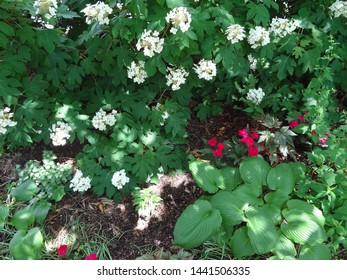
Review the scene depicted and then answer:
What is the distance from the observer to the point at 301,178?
2.61 metres

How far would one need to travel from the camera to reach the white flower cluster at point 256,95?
2973mm

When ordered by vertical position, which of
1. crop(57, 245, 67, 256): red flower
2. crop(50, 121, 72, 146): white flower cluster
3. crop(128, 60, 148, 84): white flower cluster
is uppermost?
crop(128, 60, 148, 84): white flower cluster

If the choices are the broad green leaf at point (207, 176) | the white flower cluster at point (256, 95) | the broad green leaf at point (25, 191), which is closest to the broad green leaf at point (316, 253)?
the broad green leaf at point (207, 176)

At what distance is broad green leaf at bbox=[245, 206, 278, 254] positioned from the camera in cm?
225

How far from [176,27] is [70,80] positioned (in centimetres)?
89

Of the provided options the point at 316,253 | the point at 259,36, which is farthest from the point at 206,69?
the point at 316,253

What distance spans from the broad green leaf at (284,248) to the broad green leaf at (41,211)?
1.51m

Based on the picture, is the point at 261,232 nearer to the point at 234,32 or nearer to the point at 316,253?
the point at 316,253

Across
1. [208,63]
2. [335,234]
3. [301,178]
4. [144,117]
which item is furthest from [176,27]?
[335,234]

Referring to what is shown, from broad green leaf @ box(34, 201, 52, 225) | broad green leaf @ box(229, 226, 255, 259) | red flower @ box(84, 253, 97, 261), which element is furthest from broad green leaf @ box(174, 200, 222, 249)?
broad green leaf @ box(34, 201, 52, 225)

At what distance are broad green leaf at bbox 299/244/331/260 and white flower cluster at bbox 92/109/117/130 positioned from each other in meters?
1.49

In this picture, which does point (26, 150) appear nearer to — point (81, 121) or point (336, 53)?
point (81, 121)

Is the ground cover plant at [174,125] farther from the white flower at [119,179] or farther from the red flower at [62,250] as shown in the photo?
the red flower at [62,250]

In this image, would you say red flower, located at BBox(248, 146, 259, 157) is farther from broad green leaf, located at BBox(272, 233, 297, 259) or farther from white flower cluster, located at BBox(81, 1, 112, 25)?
white flower cluster, located at BBox(81, 1, 112, 25)
